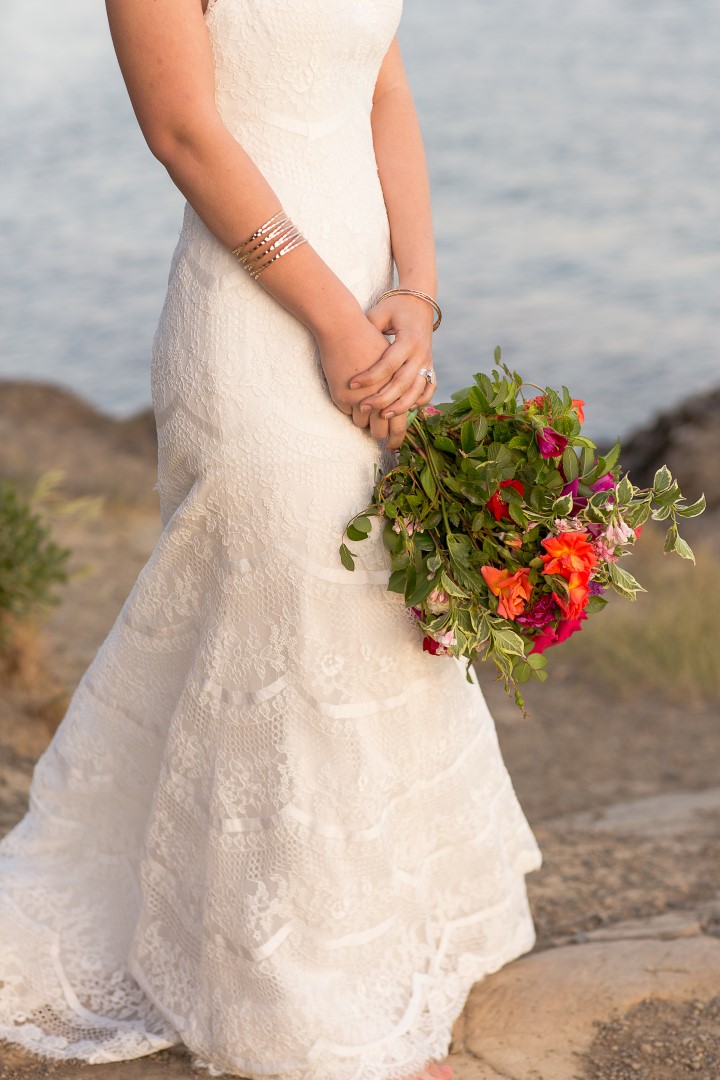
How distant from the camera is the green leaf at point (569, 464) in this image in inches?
80.0

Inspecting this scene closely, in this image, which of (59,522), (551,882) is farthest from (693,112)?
(551,882)

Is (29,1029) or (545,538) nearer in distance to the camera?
(545,538)

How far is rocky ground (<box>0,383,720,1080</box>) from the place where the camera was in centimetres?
250

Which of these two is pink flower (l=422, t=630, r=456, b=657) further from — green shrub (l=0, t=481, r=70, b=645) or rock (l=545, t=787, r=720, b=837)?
green shrub (l=0, t=481, r=70, b=645)

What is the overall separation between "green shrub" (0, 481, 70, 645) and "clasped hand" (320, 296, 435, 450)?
8.04ft

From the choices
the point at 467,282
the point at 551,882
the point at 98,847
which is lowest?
the point at 551,882

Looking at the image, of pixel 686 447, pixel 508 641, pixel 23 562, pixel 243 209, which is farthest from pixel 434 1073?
pixel 686 447

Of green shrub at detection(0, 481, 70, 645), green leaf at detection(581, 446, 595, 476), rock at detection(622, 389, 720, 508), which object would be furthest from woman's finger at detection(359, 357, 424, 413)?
rock at detection(622, 389, 720, 508)

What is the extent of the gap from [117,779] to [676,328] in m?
11.9

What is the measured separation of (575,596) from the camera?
1.99 meters

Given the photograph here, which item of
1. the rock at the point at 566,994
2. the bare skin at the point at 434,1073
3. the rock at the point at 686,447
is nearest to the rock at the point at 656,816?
the rock at the point at 566,994

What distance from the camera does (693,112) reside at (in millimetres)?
20266

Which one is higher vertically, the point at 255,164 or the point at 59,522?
the point at 59,522

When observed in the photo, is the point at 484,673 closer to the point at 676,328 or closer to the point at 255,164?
the point at 255,164
